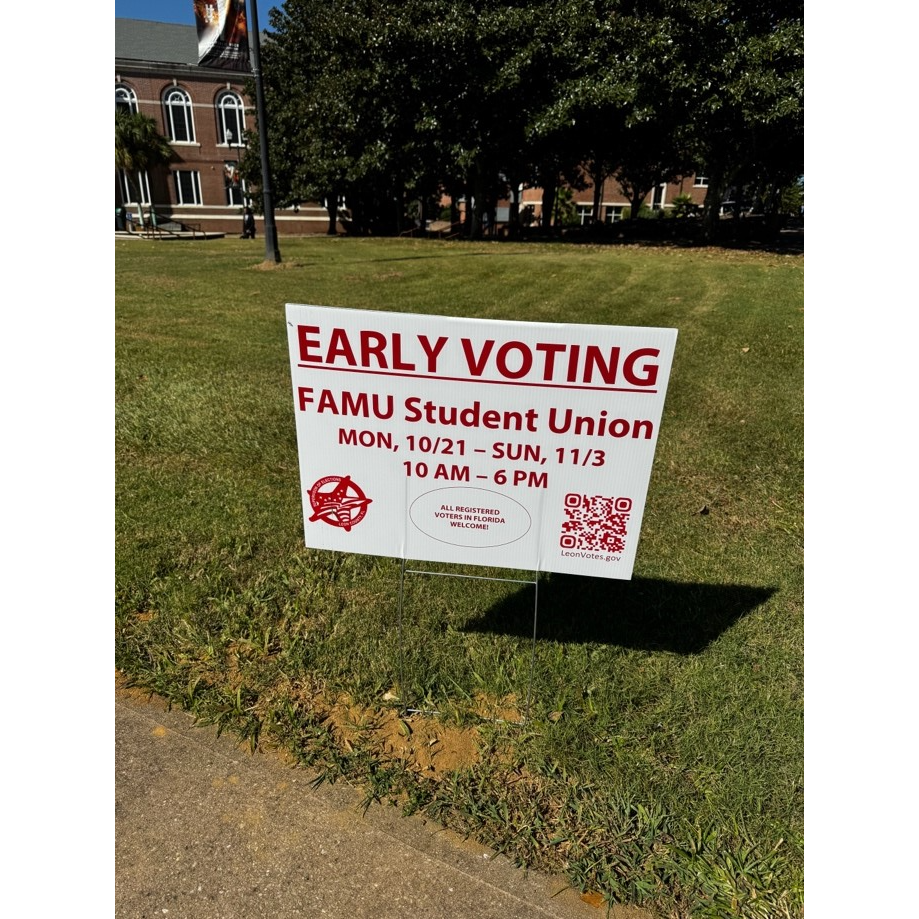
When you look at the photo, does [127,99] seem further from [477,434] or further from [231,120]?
[477,434]

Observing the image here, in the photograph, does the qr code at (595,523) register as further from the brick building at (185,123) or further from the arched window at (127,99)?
the arched window at (127,99)

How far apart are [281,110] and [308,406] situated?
33140 mm

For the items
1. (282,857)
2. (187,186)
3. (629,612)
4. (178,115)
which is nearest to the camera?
(282,857)

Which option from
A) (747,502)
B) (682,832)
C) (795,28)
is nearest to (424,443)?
(682,832)

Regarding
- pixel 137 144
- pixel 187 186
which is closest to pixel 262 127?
pixel 137 144

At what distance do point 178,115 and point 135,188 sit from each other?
5836 mm

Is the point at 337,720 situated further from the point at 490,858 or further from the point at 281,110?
the point at 281,110

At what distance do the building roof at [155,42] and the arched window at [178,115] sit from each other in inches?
77.7

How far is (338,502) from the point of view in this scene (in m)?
2.66

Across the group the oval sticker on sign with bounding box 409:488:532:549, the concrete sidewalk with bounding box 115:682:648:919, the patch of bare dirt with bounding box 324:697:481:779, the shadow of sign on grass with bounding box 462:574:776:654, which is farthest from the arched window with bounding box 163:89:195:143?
the concrete sidewalk with bounding box 115:682:648:919

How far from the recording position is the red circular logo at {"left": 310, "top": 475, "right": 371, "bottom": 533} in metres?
2.63

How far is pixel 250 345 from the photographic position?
8.00 metres

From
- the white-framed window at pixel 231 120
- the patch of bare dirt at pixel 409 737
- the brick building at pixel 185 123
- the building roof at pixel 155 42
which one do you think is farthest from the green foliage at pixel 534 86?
the patch of bare dirt at pixel 409 737

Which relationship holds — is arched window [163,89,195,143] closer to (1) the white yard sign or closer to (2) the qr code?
(1) the white yard sign
